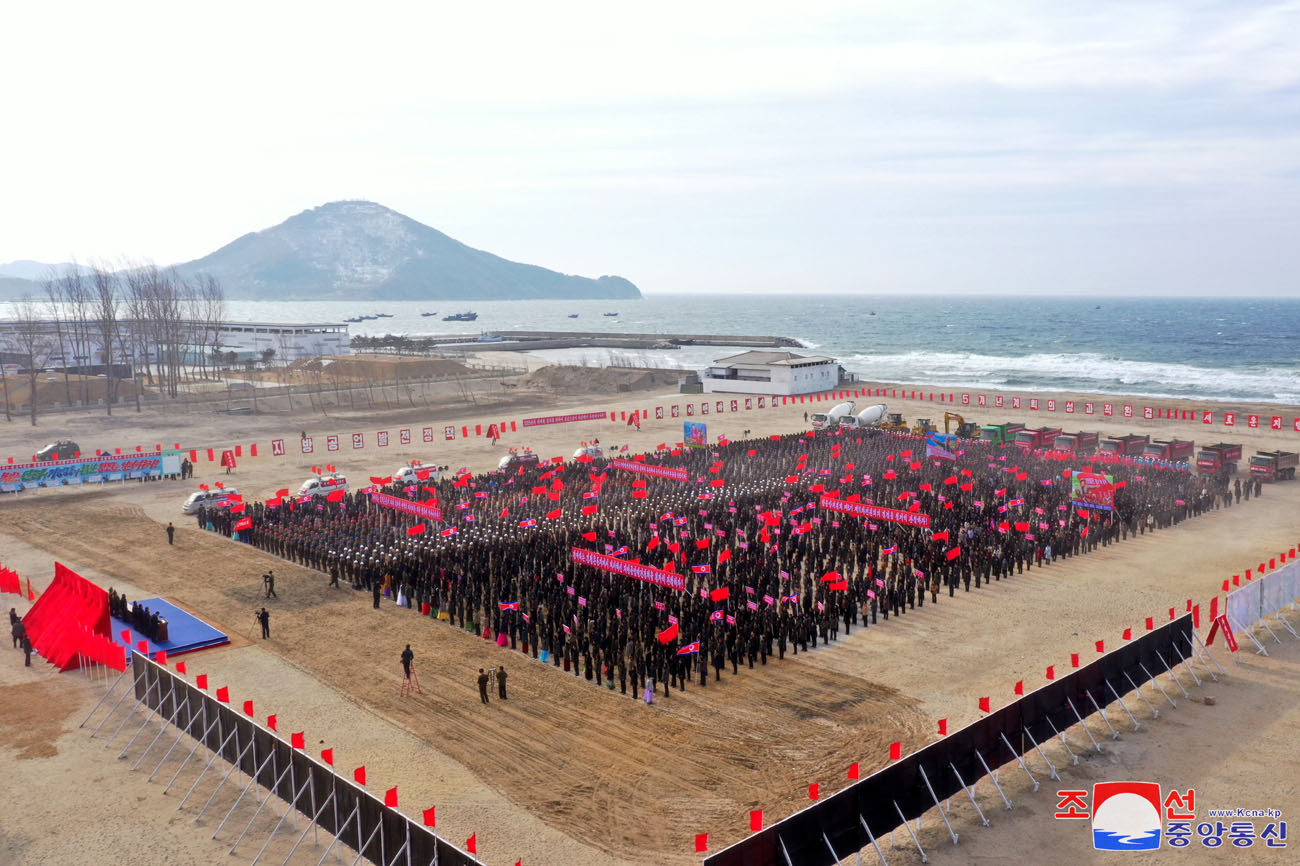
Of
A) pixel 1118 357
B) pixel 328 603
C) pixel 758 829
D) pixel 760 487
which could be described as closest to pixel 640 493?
pixel 760 487

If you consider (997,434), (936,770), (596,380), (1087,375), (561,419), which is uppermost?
(1087,375)

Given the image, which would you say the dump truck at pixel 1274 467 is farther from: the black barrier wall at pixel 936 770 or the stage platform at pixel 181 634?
the stage platform at pixel 181 634

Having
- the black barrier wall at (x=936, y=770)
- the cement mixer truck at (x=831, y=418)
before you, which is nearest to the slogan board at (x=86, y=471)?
the cement mixer truck at (x=831, y=418)

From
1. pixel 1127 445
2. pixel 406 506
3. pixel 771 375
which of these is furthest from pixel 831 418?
pixel 406 506

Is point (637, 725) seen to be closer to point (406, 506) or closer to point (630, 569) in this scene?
point (630, 569)

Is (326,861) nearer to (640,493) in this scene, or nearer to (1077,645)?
(1077,645)

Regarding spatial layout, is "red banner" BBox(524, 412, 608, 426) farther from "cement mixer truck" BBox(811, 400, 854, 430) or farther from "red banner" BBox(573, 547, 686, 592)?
"red banner" BBox(573, 547, 686, 592)

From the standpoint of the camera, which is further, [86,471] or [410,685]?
[86,471]
